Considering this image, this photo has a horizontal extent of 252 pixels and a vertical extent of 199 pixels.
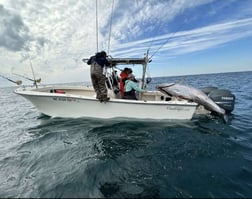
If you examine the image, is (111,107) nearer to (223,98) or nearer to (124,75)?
(124,75)

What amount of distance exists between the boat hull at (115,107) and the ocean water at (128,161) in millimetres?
360

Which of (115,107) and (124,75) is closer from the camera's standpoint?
(115,107)

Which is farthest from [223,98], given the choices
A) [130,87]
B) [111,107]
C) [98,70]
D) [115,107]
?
[98,70]

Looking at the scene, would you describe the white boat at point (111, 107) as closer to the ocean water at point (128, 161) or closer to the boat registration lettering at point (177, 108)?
the boat registration lettering at point (177, 108)

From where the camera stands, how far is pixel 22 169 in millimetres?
3213

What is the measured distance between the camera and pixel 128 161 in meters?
3.25

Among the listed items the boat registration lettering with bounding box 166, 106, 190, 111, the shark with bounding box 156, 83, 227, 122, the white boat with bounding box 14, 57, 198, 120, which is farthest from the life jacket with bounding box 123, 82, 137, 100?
the boat registration lettering with bounding box 166, 106, 190, 111

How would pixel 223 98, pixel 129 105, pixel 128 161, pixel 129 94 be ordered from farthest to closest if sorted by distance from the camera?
pixel 223 98, pixel 129 94, pixel 129 105, pixel 128 161

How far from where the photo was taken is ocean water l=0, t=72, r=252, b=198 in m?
2.48

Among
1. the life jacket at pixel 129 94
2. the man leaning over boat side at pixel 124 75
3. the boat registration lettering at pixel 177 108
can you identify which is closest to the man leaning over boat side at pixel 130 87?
the life jacket at pixel 129 94

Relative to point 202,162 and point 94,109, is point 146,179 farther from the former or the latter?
point 94,109

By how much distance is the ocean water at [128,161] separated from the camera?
2.48m

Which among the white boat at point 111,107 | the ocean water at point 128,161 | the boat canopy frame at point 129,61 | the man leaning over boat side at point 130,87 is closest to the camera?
the ocean water at point 128,161

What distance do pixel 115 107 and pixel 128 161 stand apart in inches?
100
